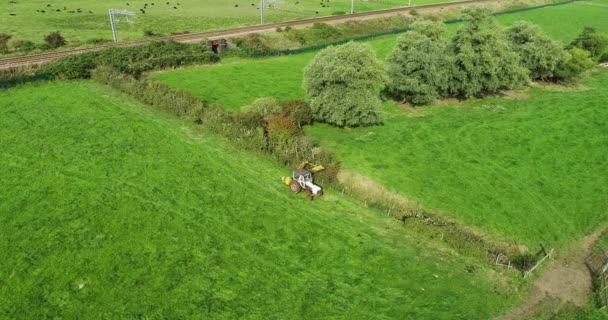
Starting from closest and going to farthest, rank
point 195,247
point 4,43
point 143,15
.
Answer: point 195,247, point 4,43, point 143,15

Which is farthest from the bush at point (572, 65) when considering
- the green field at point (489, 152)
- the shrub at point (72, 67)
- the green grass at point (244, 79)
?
the shrub at point (72, 67)

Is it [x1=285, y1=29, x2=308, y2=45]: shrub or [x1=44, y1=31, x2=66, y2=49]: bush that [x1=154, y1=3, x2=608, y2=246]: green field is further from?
[x1=44, y1=31, x2=66, y2=49]: bush

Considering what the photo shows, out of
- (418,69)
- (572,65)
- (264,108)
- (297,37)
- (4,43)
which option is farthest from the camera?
(297,37)

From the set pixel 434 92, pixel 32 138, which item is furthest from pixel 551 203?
pixel 32 138

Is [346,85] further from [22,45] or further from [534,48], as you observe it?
[22,45]

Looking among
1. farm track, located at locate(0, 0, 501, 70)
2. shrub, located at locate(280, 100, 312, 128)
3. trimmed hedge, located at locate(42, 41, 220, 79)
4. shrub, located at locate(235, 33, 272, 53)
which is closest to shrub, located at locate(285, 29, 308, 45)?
farm track, located at locate(0, 0, 501, 70)

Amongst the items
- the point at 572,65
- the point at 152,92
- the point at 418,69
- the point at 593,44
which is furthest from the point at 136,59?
the point at 593,44

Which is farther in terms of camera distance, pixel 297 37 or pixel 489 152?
pixel 297 37

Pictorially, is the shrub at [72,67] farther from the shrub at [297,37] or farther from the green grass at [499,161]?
the shrub at [297,37]
